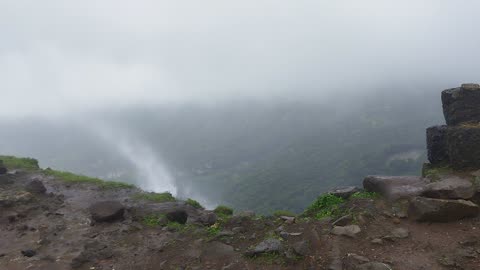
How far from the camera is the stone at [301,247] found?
662 inches

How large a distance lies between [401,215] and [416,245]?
2.18m

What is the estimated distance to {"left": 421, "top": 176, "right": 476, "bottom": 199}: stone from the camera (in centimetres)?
1823

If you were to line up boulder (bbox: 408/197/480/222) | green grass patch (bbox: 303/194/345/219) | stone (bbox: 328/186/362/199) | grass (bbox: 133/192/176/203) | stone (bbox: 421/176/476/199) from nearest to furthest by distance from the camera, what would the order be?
boulder (bbox: 408/197/480/222), stone (bbox: 421/176/476/199), green grass patch (bbox: 303/194/345/219), stone (bbox: 328/186/362/199), grass (bbox: 133/192/176/203)

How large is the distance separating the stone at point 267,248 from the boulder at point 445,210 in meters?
5.86

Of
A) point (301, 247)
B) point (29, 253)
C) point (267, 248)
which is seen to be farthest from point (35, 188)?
point (301, 247)

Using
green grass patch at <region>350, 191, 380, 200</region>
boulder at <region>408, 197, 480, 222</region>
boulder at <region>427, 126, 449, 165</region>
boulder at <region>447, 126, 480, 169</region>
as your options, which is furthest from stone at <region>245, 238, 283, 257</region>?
boulder at <region>427, 126, 449, 165</region>

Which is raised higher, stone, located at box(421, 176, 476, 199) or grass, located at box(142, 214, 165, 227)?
stone, located at box(421, 176, 476, 199)

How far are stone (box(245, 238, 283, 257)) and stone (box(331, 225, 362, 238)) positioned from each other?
2358 millimetres

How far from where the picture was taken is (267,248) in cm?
1753

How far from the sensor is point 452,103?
922 inches

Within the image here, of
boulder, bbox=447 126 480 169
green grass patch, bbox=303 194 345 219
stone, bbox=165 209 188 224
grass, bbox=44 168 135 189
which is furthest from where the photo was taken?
grass, bbox=44 168 135 189

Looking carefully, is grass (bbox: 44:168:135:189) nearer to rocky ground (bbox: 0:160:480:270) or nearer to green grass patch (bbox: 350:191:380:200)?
rocky ground (bbox: 0:160:480:270)

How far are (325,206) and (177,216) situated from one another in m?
8.19

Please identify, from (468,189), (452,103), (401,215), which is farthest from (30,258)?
(452,103)
